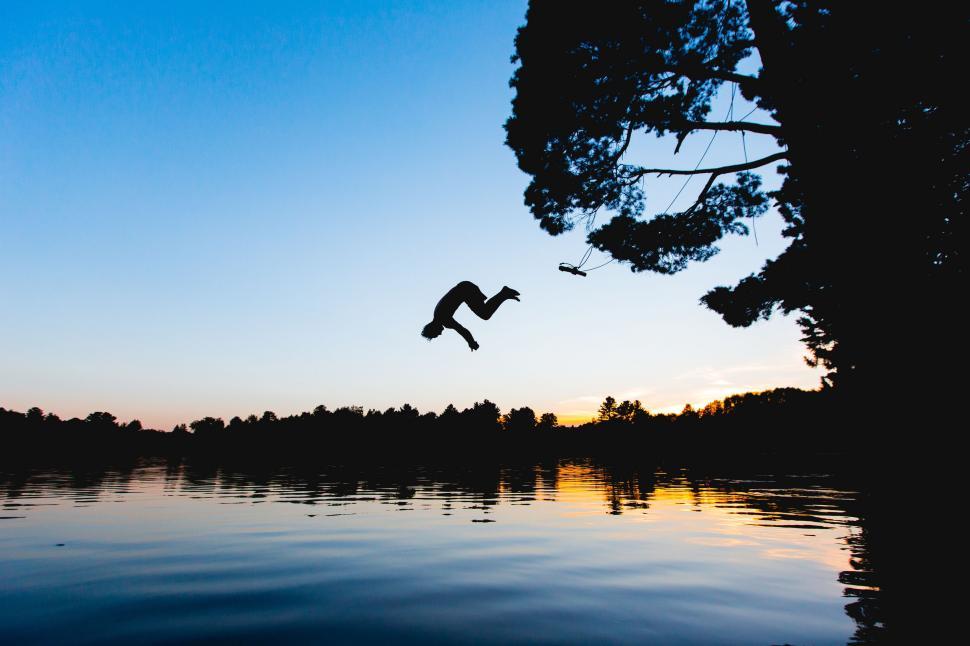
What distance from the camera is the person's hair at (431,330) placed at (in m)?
7.56

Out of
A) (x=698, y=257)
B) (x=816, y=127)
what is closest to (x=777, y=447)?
(x=698, y=257)

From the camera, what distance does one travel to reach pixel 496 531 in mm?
8492

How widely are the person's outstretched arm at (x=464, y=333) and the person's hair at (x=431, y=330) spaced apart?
7.0 inches

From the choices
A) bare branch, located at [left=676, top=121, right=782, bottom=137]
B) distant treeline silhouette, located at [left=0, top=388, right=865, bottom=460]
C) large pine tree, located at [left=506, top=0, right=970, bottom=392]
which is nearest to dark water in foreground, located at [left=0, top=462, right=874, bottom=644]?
large pine tree, located at [left=506, top=0, right=970, bottom=392]

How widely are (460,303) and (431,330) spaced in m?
0.57

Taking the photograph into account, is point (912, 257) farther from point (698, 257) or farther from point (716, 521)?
point (698, 257)

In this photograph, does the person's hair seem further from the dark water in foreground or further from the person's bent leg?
the dark water in foreground

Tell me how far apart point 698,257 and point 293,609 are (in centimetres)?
1170

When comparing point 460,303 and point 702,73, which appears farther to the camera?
point 702,73

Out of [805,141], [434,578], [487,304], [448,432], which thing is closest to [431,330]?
[487,304]

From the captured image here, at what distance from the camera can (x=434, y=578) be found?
16.7ft

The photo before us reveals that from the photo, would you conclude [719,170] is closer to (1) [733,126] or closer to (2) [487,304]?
(1) [733,126]

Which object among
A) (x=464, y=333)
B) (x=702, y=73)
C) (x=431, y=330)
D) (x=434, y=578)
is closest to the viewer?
(x=434, y=578)

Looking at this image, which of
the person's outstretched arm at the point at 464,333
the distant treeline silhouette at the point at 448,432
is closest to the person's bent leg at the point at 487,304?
the person's outstretched arm at the point at 464,333
